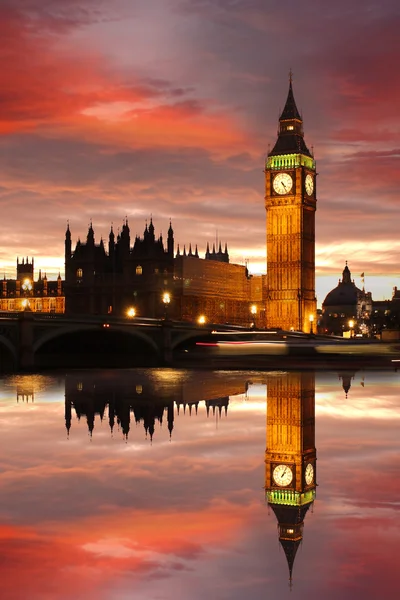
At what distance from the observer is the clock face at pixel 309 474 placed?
19175 mm

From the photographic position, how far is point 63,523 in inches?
607

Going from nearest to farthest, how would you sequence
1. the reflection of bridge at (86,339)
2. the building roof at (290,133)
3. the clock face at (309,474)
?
1. the clock face at (309,474)
2. the reflection of bridge at (86,339)
3. the building roof at (290,133)

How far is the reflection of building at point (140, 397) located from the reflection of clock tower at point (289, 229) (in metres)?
99.4

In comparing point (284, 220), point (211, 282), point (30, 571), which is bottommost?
point (30, 571)

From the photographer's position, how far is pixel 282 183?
159 m

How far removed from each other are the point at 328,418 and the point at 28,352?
40.8m

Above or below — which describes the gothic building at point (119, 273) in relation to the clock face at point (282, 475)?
above

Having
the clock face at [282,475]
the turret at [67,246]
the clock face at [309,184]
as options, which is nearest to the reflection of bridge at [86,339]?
the clock face at [282,475]

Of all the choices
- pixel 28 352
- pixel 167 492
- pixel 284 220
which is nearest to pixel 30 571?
pixel 167 492

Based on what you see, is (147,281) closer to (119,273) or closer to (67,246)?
(119,273)

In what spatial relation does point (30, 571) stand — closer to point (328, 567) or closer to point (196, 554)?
point (196, 554)

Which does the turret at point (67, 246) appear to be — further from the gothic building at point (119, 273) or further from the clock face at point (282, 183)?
A: the clock face at point (282, 183)

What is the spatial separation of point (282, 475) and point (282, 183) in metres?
142

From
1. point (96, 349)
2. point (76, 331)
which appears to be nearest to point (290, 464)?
point (76, 331)
